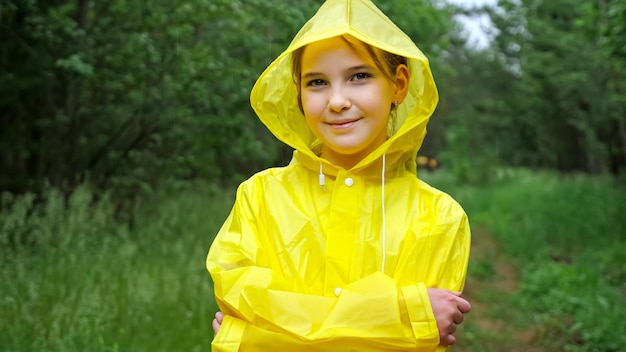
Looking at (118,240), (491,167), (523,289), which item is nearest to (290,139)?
(118,240)

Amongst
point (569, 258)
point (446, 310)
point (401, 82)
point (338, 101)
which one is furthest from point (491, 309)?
point (338, 101)

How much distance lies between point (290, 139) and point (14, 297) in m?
2.49

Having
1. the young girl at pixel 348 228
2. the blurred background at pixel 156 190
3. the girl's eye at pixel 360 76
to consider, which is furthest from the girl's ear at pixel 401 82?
the blurred background at pixel 156 190

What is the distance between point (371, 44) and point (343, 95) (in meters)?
0.18

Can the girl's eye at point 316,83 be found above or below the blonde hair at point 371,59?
below

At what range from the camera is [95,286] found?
457 centimetres

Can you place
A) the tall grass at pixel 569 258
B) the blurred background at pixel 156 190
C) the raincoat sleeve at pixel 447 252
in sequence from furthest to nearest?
the tall grass at pixel 569 258 → the blurred background at pixel 156 190 → the raincoat sleeve at pixel 447 252

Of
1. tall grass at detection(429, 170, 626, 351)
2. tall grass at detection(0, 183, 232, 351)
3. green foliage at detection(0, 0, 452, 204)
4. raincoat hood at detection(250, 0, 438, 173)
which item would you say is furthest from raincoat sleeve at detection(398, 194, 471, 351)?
green foliage at detection(0, 0, 452, 204)

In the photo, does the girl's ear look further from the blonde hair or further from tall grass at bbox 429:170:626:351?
tall grass at bbox 429:170:626:351

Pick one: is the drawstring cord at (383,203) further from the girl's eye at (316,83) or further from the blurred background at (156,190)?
the blurred background at (156,190)

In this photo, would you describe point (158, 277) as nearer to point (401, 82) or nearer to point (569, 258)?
point (401, 82)

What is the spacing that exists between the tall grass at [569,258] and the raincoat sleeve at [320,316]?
3.83 m

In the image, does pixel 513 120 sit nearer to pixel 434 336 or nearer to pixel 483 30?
pixel 483 30

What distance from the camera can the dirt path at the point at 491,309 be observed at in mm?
5992
